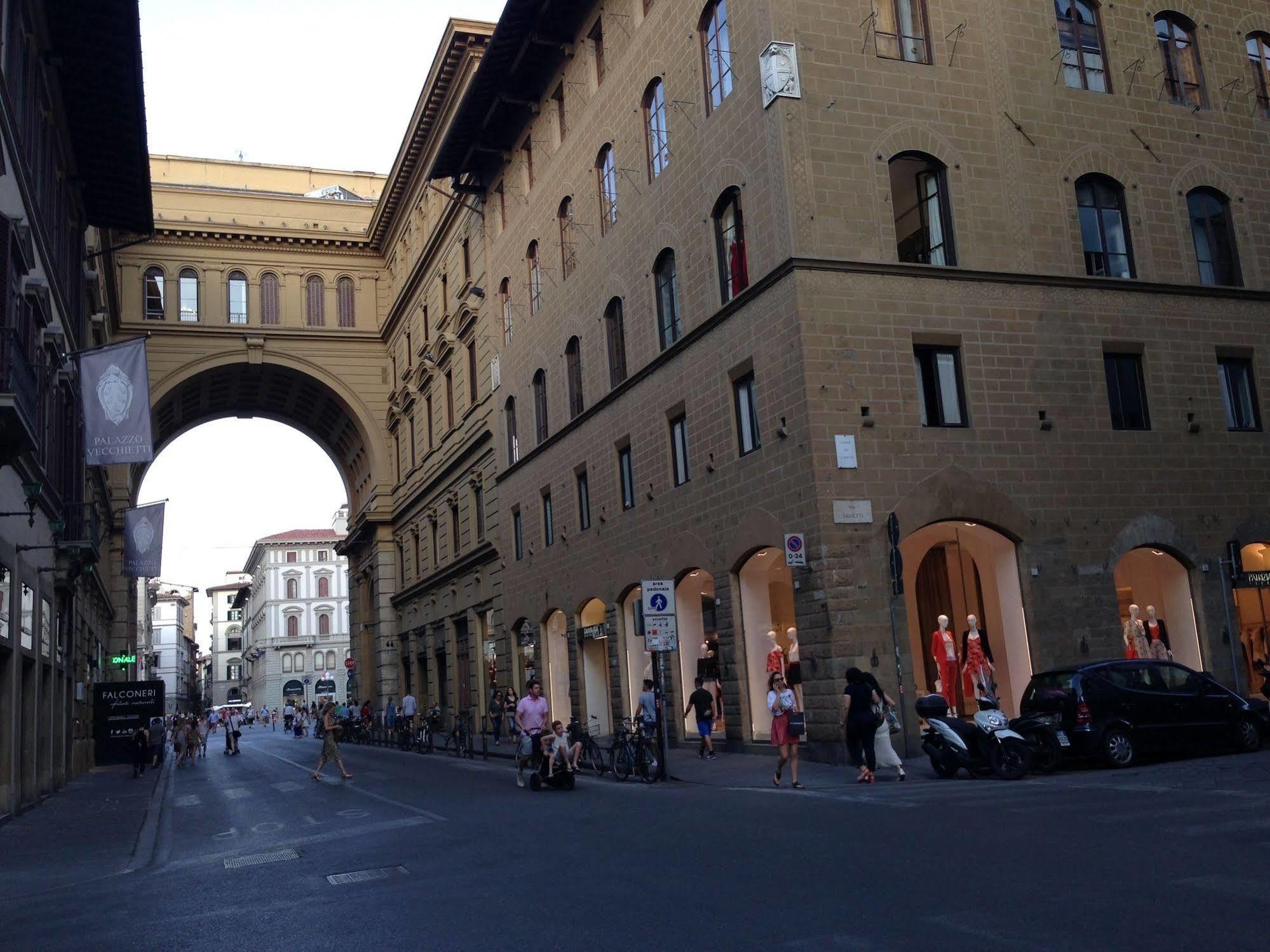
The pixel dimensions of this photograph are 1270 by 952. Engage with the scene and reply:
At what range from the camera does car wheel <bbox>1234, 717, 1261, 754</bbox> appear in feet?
56.3

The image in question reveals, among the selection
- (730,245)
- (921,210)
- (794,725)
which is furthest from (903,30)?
(794,725)

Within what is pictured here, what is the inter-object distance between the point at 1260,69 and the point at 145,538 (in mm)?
29190

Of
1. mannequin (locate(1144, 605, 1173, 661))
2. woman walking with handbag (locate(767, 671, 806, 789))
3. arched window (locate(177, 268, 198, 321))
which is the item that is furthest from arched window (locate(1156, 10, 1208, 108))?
arched window (locate(177, 268, 198, 321))

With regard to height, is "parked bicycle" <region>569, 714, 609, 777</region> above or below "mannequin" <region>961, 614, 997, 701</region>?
below

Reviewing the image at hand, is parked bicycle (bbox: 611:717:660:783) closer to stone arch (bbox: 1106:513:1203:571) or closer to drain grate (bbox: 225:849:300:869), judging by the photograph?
drain grate (bbox: 225:849:300:869)

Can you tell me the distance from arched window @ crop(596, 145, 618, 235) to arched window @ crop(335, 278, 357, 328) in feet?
91.7

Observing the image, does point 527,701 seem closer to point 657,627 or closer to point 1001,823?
point 657,627

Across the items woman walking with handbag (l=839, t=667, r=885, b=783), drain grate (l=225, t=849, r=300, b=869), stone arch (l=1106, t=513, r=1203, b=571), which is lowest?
drain grate (l=225, t=849, r=300, b=869)

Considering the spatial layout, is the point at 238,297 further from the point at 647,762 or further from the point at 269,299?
the point at 647,762

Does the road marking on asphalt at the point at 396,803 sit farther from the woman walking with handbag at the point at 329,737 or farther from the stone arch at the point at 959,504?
the stone arch at the point at 959,504

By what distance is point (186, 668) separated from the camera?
521 ft

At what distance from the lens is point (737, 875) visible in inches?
360

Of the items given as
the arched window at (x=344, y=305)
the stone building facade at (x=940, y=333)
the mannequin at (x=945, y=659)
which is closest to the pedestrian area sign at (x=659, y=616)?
the stone building facade at (x=940, y=333)

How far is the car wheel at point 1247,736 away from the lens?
1717 centimetres
